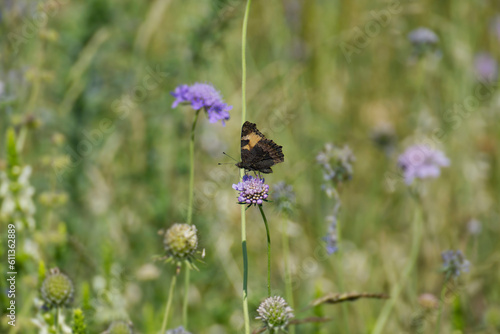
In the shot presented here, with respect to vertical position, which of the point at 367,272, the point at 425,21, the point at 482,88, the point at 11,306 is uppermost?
the point at 425,21

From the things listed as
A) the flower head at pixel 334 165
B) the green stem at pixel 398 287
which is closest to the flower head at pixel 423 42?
the green stem at pixel 398 287

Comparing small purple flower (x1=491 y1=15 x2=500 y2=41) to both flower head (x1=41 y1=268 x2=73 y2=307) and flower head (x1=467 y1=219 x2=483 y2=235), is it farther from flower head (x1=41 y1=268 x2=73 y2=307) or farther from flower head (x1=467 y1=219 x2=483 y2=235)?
flower head (x1=41 y1=268 x2=73 y2=307)

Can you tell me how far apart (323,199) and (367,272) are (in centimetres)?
75

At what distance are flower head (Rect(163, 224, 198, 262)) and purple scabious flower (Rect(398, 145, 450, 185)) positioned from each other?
1.32m

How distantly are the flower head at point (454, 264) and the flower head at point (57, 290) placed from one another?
4.21 ft

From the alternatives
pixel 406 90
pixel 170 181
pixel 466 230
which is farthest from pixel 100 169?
pixel 406 90

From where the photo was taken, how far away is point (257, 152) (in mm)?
1581

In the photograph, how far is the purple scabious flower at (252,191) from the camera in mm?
1355

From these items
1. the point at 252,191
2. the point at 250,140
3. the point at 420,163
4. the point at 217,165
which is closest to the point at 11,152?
the point at 250,140

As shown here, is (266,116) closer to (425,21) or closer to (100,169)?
(100,169)

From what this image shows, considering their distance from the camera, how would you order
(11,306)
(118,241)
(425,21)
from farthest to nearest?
(425,21) → (118,241) → (11,306)

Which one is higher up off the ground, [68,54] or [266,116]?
[68,54]

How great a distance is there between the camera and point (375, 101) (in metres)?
5.09

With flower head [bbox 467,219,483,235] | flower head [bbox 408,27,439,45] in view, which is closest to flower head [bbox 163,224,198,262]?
flower head [bbox 467,219,483,235]
